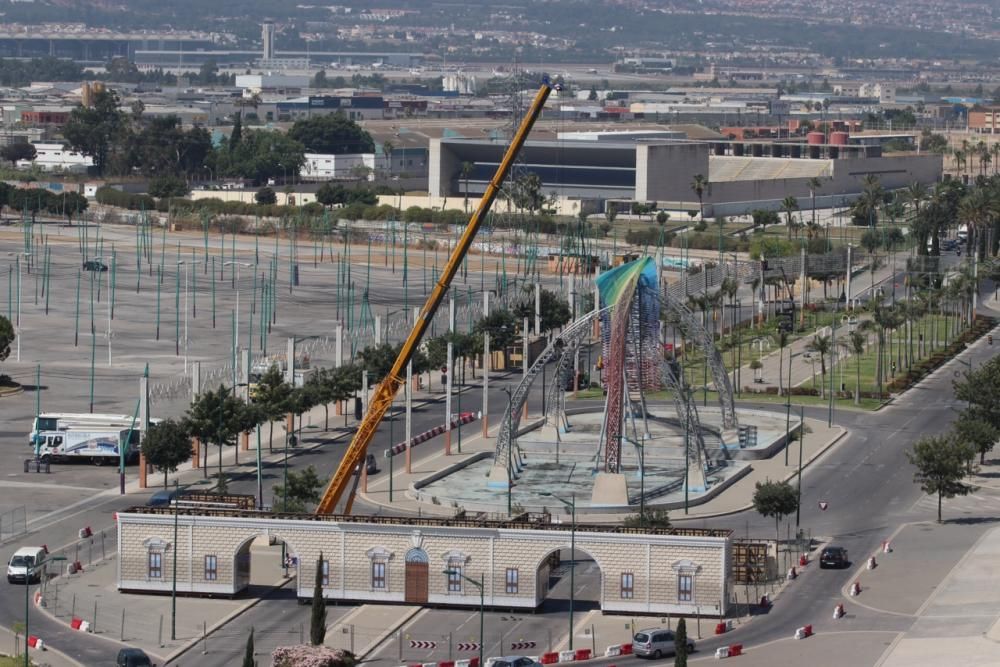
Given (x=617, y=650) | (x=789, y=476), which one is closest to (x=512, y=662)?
(x=617, y=650)

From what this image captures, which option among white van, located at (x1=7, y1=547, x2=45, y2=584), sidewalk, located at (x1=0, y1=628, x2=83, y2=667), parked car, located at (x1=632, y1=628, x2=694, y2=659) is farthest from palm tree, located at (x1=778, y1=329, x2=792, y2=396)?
sidewalk, located at (x1=0, y1=628, x2=83, y2=667)

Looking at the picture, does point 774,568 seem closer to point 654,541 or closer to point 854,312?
point 654,541

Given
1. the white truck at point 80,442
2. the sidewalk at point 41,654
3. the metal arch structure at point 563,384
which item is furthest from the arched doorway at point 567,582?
the white truck at point 80,442

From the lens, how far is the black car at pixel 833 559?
89125 millimetres

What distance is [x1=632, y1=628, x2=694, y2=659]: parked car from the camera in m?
76.1

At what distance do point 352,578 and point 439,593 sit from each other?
3.21 m

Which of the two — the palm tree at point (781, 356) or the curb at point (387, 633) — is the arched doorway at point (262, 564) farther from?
the palm tree at point (781, 356)

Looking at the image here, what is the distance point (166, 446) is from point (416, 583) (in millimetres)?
22281

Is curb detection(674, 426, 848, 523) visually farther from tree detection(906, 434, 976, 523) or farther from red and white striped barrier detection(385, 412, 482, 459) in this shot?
red and white striped barrier detection(385, 412, 482, 459)

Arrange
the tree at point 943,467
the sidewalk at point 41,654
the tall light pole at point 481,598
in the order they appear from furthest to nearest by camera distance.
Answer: the tree at point 943,467
the sidewalk at point 41,654
the tall light pole at point 481,598

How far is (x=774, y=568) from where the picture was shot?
88.0 metres

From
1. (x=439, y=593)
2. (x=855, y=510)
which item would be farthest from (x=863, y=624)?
(x=855, y=510)

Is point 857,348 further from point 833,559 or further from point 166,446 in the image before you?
point 166,446

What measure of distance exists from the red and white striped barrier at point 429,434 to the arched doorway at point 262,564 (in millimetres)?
11753
